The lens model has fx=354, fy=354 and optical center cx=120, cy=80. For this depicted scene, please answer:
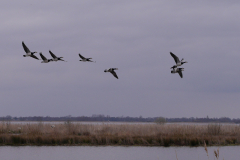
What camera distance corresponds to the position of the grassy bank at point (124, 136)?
2911 cm

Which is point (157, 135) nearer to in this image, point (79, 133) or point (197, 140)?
point (197, 140)
